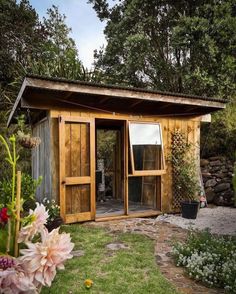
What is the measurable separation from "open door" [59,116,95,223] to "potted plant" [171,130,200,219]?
7.01 feet

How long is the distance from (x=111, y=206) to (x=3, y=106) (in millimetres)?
6043

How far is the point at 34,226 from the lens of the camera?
0.74m

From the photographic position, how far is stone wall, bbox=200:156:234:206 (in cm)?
791

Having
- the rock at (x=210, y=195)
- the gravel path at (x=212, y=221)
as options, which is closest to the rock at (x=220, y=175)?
the rock at (x=210, y=195)

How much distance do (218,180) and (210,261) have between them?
16.6 ft

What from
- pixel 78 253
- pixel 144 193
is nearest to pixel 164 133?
pixel 144 193

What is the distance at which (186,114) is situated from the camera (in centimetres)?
700

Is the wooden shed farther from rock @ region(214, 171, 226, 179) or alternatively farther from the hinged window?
rock @ region(214, 171, 226, 179)

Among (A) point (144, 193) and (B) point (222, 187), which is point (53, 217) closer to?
(A) point (144, 193)

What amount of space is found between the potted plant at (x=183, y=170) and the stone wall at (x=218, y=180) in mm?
1352

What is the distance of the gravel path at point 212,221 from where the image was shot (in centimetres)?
542

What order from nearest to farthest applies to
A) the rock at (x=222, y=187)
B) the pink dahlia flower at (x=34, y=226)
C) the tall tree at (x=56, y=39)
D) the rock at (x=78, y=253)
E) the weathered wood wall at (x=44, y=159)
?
the pink dahlia flower at (x=34, y=226)
the rock at (x=78, y=253)
the weathered wood wall at (x=44, y=159)
the rock at (x=222, y=187)
the tall tree at (x=56, y=39)

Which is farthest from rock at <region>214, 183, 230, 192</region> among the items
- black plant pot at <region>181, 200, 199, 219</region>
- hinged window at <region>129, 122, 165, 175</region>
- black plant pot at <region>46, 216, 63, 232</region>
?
black plant pot at <region>46, 216, 63, 232</region>

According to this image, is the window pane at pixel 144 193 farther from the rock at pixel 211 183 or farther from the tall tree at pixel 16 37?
the tall tree at pixel 16 37
